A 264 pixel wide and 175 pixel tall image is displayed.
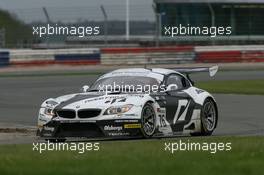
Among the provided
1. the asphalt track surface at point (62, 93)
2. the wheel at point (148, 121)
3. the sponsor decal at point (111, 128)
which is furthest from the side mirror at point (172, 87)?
the sponsor decal at point (111, 128)

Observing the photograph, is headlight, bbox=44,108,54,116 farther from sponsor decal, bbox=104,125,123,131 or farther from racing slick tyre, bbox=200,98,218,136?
racing slick tyre, bbox=200,98,218,136

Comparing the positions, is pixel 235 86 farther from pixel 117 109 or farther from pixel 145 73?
pixel 117 109

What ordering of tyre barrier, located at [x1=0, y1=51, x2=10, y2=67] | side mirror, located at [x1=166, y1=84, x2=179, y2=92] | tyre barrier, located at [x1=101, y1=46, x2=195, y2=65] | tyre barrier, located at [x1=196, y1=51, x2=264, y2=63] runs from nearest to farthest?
side mirror, located at [x1=166, y1=84, x2=179, y2=92], tyre barrier, located at [x1=0, y1=51, x2=10, y2=67], tyre barrier, located at [x1=101, y1=46, x2=195, y2=65], tyre barrier, located at [x1=196, y1=51, x2=264, y2=63]

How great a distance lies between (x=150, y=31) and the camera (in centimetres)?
5350

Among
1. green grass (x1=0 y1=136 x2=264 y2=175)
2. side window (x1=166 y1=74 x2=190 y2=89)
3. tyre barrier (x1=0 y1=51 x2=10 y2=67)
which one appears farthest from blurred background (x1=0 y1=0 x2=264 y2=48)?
green grass (x1=0 y1=136 x2=264 y2=175)

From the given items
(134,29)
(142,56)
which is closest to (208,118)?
(142,56)

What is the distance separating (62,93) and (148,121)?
14.3 meters

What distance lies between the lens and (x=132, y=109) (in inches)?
551

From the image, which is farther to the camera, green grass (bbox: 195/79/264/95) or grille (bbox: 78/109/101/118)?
green grass (bbox: 195/79/264/95)

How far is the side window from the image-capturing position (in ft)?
51.5

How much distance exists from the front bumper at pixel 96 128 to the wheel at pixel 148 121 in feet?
0.49

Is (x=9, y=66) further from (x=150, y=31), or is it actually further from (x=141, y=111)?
(x=141, y=111)

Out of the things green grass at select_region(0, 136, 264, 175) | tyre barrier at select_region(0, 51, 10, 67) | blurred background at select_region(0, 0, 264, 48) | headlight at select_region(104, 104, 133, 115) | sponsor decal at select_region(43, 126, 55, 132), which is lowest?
green grass at select_region(0, 136, 264, 175)

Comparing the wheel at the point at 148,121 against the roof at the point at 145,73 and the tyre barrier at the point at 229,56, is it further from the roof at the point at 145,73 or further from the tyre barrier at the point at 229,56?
the tyre barrier at the point at 229,56
